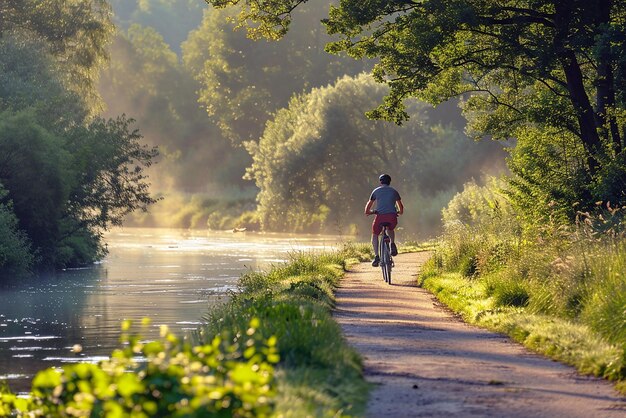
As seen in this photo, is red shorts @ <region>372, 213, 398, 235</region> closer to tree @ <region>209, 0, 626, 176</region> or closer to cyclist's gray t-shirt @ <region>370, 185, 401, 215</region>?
cyclist's gray t-shirt @ <region>370, 185, 401, 215</region>

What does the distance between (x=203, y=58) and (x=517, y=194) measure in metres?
88.1

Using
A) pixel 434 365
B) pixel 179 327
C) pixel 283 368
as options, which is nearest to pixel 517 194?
pixel 179 327

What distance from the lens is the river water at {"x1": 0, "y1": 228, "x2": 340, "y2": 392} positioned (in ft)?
66.2

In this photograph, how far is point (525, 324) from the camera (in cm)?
1574

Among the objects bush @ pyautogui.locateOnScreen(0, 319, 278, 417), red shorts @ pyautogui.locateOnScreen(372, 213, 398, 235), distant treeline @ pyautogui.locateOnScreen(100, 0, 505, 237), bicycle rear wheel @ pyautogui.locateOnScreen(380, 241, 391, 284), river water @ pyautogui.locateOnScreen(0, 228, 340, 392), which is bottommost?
river water @ pyautogui.locateOnScreen(0, 228, 340, 392)

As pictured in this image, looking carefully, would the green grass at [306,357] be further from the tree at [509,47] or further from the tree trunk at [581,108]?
the tree trunk at [581,108]

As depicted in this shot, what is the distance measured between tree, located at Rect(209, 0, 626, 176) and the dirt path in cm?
702

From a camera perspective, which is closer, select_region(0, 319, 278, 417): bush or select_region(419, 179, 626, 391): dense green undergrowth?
select_region(0, 319, 278, 417): bush

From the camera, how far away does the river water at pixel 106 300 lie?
20172 millimetres

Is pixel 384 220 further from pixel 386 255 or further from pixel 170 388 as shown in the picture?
pixel 170 388

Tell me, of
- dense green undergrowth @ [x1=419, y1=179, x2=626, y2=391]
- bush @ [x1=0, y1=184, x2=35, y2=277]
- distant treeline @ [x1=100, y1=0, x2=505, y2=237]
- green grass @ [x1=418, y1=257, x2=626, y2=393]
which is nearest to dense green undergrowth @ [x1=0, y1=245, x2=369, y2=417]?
green grass @ [x1=418, y1=257, x2=626, y2=393]

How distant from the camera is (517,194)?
1021 inches

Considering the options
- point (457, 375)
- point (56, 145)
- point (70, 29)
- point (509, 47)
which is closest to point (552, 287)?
point (457, 375)

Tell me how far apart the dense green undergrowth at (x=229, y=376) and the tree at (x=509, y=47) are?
7.35m
